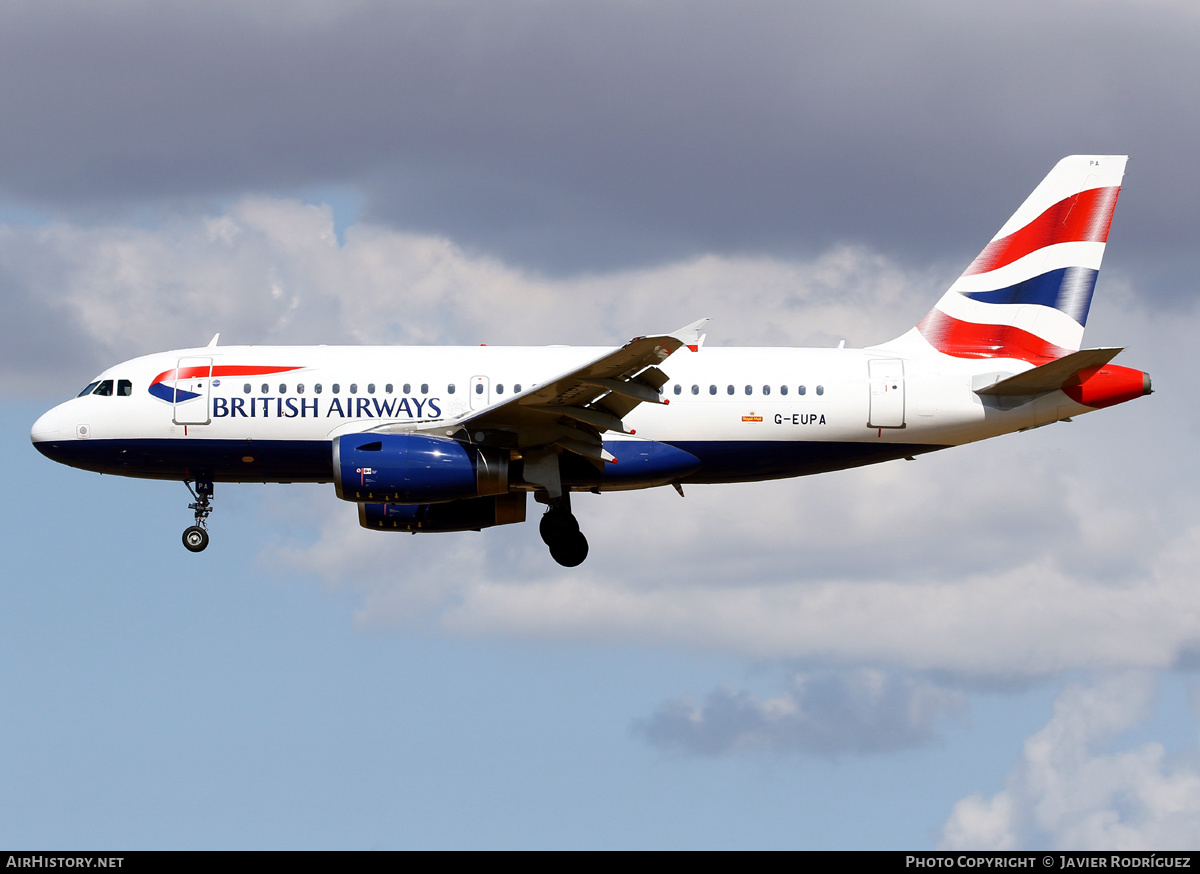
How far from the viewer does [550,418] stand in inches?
1339

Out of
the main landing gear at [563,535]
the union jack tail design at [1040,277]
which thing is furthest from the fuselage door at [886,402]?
the main landing gear at [563,535]

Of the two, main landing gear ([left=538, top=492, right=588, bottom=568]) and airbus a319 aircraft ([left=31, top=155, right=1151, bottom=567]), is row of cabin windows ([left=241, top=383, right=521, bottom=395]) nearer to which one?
airbus a319 aircraft ([left=31, top=155, right=1151, bottom=567])

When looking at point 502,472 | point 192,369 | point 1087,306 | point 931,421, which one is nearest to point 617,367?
point 502,472

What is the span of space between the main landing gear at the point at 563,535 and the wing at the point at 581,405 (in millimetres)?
2134

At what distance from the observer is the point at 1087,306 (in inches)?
1506

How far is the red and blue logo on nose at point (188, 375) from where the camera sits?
118 feet

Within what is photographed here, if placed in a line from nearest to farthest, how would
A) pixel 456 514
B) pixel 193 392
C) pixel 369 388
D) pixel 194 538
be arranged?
pixel 369 388 → pixel 193 392 → pixel 194 538 → pixel 456 514

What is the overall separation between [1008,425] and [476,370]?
12.3 metres

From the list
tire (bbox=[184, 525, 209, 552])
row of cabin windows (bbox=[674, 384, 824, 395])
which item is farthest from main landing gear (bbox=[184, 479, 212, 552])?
row of cabin windows (bbox=[674, 384, 824, 395])

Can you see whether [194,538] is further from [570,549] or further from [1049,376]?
[1049,376]

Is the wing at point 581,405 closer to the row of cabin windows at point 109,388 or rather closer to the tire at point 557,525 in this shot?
the tire at point 557,525

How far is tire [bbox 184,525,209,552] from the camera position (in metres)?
36.9

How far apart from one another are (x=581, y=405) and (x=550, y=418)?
0.78 metres

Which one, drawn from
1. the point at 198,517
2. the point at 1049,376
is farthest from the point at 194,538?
the point at 1049,376
